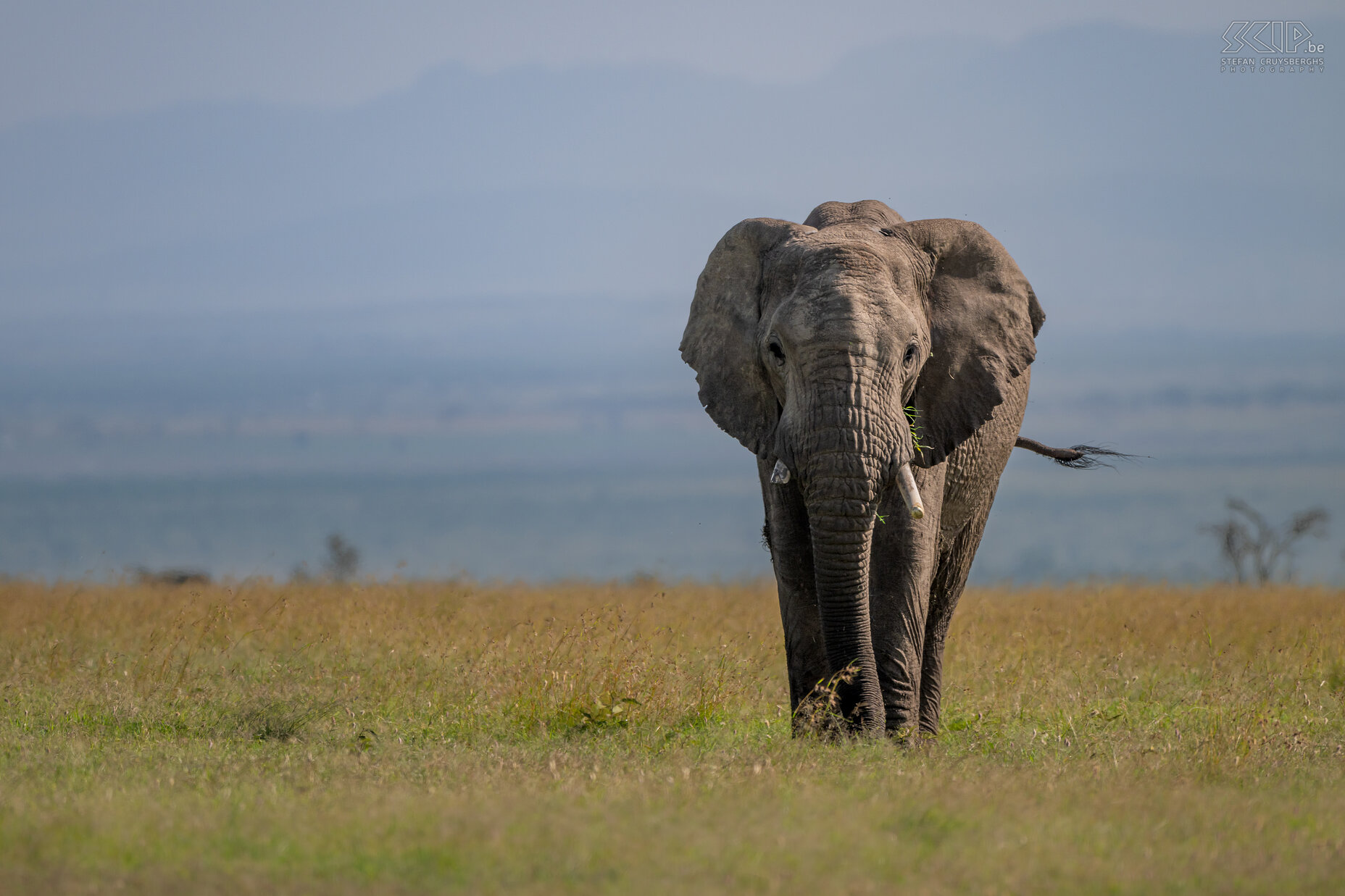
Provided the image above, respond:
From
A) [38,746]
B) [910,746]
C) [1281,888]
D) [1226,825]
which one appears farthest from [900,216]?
[38,746]

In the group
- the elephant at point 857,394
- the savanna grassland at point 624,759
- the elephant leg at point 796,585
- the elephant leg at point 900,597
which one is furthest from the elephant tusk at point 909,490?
the savanna grassland at point 624,759

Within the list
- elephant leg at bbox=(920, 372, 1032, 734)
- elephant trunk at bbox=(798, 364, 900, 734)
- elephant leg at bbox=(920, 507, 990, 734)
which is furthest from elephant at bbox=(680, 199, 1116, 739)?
elephant leg at bbox=(920, 507, 990, 734)

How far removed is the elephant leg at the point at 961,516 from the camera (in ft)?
33.4

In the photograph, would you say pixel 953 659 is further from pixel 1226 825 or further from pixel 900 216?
pixel 1226 825

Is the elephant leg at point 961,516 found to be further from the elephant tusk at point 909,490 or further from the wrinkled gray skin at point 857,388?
the elephant tusk at point 909,490

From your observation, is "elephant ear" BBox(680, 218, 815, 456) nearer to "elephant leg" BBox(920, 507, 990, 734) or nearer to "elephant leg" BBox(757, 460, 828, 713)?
"elephant leg" BBox(757, 460, 828, 713)

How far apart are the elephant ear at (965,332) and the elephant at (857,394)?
11 millimetres

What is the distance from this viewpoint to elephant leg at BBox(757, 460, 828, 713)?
8586 millimetres

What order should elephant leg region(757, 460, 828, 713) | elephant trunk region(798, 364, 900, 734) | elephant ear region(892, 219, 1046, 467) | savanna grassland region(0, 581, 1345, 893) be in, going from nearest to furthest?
savanna grassland region(0, 581, 1345, 893) < elephant trunk region(798, 364, 900, 734) < elephant leg region(757, 460, 828, 713) < elephant ear region(892, 219, 1046, 467)

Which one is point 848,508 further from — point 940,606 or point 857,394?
point 940,606

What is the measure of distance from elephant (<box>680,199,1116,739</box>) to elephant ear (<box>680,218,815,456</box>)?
0.01 metres

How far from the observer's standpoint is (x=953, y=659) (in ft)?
43.7

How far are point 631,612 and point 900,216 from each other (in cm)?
743

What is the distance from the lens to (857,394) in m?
7.56
